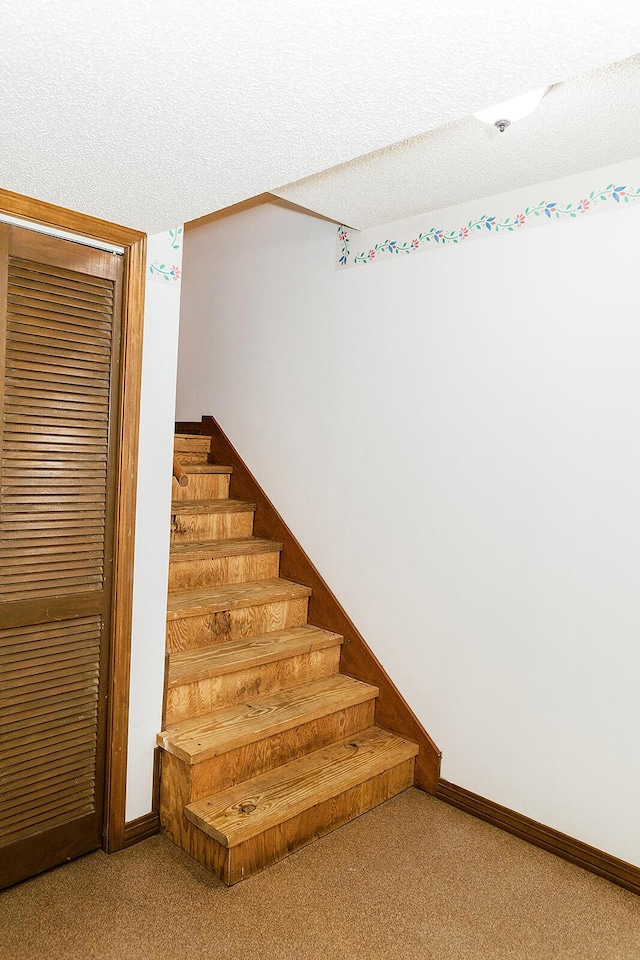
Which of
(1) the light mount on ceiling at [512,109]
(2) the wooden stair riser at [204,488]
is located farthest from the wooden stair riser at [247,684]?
(1) the light mount on ceiling at [512,109]

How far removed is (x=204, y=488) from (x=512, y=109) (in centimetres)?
233

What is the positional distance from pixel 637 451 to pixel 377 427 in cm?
109

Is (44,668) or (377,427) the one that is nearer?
(44,668)

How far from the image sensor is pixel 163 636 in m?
2.45

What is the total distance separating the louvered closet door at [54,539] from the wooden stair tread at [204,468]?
1252 millimetres

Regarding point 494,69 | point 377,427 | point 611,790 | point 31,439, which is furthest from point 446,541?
point 494,69

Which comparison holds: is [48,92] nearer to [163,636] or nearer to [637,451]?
[163,636]

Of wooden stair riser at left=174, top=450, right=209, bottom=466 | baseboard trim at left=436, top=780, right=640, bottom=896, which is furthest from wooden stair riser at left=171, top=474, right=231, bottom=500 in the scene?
baseboard trim at left=436, top=780, right=640, bottom=896

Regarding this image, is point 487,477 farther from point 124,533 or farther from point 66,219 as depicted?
point 66,219

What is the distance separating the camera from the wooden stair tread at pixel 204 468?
3.49 m

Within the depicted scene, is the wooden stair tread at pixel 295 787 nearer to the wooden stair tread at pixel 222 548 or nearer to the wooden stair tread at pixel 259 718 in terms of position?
the wooden stair tread at pixel 259 718

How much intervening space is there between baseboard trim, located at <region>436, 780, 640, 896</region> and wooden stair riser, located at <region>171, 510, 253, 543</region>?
1.48 meters

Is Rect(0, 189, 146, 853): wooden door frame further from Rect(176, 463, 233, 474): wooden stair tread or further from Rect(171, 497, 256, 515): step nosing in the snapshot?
Rect(176, 463, 233, 474): wooden stair tread

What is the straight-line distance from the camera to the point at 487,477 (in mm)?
2600
